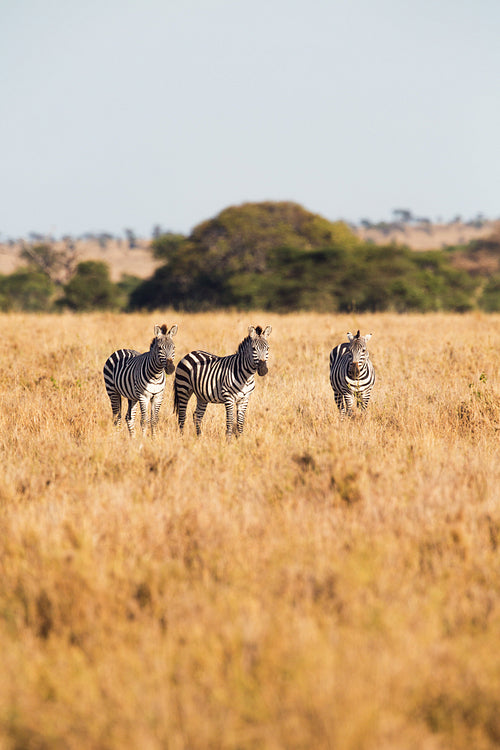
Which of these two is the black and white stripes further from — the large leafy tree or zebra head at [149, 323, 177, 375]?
the large leafy tree

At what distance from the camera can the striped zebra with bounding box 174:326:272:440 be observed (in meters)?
7.25

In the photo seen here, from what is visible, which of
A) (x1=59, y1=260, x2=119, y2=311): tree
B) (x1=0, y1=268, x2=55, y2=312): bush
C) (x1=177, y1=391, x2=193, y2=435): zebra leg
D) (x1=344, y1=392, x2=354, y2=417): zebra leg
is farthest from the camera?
(x1=0, y1=268, x2=55, y2=312): bush

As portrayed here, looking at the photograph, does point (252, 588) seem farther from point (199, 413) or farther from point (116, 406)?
point (116, 406)

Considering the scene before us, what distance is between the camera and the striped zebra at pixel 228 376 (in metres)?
7.25

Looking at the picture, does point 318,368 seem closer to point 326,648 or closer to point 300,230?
point 326,648

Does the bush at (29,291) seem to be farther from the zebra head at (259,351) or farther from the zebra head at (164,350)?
the zebra head at (259,351)

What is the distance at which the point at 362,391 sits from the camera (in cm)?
871

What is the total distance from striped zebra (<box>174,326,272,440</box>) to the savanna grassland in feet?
1.50

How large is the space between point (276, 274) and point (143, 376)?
1119 inches

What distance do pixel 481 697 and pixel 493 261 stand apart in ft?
180

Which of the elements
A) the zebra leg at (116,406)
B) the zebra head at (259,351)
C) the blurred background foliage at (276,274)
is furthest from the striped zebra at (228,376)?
the blurred background foliage at (276,274)

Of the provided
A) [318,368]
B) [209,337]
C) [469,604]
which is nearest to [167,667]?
[469,604]

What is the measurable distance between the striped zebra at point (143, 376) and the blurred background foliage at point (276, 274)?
20762 mm

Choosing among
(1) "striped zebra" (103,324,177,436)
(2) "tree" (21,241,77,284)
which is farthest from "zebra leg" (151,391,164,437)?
(2) "tree" (21,241,77,284)
